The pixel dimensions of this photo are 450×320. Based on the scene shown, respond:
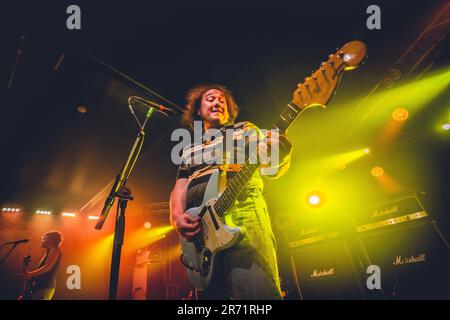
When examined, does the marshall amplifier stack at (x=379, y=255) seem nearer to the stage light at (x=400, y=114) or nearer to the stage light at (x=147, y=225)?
the stage light at (x=400, y=114)

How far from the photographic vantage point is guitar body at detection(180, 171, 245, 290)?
1.39m

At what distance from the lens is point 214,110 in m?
2.40

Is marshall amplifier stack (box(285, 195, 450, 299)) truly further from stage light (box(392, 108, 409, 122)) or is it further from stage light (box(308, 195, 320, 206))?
stage light (box(392, 108, 409, 122))

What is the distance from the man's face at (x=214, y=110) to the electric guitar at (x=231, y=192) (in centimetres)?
79

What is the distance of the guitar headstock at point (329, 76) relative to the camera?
4.85 feet

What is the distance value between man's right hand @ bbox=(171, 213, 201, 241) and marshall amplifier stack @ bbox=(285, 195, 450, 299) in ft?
11.5

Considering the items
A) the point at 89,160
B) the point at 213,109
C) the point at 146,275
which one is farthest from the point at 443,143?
the point at 146,275

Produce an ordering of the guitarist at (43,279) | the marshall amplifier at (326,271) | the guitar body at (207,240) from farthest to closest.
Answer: the guitarist at (43,279), the marshall amplifier at (326,271), the guitar body at (207,240)

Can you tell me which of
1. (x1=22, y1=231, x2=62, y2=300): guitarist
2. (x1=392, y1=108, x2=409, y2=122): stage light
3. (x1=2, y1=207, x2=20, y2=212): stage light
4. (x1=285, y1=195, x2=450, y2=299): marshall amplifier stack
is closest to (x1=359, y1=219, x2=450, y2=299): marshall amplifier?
(x1=285, y1=195, x2=450, y2=299): marshall amplifier stack

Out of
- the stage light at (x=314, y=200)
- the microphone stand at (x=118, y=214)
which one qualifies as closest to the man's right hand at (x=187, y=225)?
the microphone stand at (x=118, y=214)

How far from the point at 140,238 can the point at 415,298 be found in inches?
358

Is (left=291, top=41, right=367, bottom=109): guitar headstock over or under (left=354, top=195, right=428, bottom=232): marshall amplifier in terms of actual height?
over

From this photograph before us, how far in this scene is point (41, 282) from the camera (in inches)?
188
